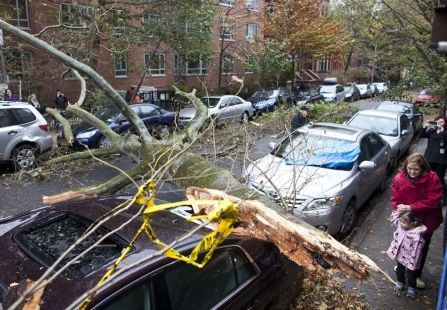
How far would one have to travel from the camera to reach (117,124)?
458 inches

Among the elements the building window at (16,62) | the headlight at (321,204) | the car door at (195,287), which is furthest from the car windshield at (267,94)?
the car door at (195,287)

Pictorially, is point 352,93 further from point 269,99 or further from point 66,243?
point 66,243

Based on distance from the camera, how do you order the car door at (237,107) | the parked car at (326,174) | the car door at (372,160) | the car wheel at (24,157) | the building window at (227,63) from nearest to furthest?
the parked car at (326,174), the car door at (372,160), the car wheel at (24,157), the car door at (237,107), the building window at (227,63)

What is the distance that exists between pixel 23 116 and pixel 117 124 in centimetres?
→ 261

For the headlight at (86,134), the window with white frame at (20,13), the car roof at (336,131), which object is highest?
the window with white frame at (20,13)

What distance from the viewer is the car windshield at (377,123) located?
10.2 meters

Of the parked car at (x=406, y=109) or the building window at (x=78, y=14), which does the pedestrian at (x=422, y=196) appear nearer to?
the parked car at (x=406, y=109)

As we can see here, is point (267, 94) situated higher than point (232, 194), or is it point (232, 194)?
point (232, 194)

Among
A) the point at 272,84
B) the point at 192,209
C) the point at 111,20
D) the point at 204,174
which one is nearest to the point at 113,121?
the point at 111,20

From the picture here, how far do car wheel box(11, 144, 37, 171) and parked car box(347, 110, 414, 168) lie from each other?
792 cm

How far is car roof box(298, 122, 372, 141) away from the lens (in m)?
7.25

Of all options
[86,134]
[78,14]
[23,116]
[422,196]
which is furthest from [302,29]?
[422,196]

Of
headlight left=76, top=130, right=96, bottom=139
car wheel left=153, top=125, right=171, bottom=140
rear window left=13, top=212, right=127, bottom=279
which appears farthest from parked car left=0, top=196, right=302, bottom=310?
headlight left=76, top=130, right=96, bottom=139

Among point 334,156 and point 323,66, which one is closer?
point 334,156
